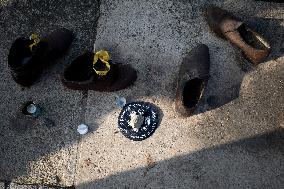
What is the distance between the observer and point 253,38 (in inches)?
171

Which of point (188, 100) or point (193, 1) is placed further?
point (193, 1)

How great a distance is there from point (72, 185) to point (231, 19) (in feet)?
7.64

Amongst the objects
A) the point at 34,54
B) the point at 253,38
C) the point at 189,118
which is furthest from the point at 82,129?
the point at 253,38

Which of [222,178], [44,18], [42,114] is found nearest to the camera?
[222,178]

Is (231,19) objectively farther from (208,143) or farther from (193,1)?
(208,143)

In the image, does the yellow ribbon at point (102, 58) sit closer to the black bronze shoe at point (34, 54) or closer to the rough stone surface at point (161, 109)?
the rough stone surface at point (161, 109)

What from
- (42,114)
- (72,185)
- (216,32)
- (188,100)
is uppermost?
(216,32)

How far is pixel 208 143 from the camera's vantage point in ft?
13.8

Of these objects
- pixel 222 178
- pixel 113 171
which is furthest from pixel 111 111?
pixel 222 178

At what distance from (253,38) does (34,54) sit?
2.24 m

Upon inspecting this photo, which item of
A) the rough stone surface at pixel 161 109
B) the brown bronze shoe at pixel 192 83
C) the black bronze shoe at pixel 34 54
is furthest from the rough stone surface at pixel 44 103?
the brown bronze shoe at pixel 192 83

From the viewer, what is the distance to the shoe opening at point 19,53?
4148mm

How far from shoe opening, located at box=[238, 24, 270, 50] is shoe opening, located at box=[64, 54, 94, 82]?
1.59 metres

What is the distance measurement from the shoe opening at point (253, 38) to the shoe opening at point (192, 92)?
0.66 metres
